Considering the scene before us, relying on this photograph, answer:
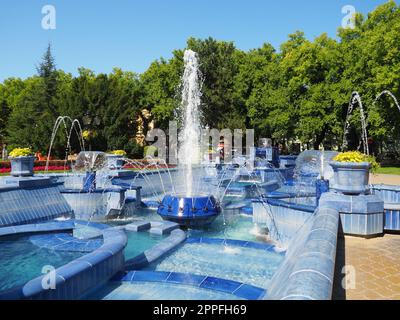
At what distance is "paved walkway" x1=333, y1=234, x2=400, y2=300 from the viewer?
3725mm

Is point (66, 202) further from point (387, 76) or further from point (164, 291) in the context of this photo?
point (387, 76)

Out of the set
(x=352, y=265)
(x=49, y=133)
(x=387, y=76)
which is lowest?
(x=352, y=265)

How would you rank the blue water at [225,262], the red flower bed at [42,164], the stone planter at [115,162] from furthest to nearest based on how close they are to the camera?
1. the red flower bed at [42,164]
2. the stone planter at [115,162]
3. the blue water at [225,262]

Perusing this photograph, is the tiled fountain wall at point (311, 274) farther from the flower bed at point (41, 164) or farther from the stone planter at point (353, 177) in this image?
the flower bed at point (41, 164)

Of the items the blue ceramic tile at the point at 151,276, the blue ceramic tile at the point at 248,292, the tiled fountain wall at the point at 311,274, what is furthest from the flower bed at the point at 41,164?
the tiled fountain wall at the point at 311,274

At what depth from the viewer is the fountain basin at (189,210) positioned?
9297 millimetres

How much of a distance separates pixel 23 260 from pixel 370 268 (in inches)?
200

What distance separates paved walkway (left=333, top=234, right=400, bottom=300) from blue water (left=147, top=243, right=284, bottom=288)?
1271 mm

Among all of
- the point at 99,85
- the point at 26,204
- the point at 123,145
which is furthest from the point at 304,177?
the point at 99,85

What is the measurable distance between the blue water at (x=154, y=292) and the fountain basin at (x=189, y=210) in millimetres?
4106

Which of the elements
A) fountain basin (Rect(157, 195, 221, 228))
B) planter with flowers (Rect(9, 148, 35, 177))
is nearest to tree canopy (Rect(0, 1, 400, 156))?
planter with flowers (Rect(9, 148, 35, 177))

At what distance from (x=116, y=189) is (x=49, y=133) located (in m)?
20.0

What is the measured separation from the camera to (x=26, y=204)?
9641mm
